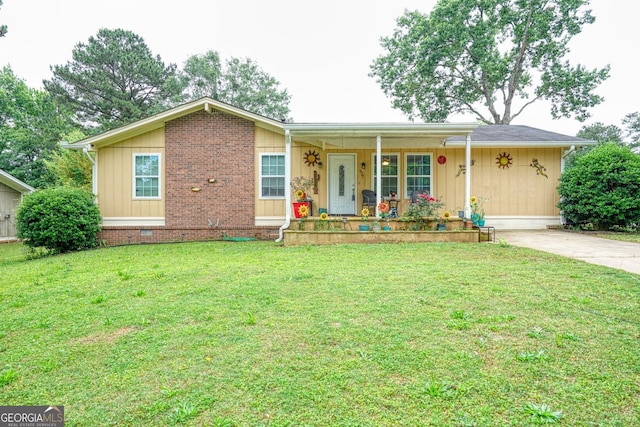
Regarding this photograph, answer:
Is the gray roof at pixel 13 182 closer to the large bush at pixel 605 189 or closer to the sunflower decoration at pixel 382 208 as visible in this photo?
the sunflower decoration at pixel 382 208

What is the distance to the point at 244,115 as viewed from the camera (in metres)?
9.74

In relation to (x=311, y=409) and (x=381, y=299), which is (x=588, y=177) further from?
(x=311, y=409)

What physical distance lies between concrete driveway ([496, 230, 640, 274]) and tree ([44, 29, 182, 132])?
23.4 metres

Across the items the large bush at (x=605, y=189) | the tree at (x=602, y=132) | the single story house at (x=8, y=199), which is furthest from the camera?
the tree at (x=602, y=132)

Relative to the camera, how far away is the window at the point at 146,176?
10.0 meters

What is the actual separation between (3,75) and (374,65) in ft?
84.1

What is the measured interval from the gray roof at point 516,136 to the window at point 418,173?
1.02m

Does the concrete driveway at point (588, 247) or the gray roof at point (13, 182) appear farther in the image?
the gray roof at point (13, 182)

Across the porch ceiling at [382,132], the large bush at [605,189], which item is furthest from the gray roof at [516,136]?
the porch ceiling at [382,132]

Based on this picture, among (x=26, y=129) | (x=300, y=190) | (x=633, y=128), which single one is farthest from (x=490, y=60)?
(x=26, y=129)

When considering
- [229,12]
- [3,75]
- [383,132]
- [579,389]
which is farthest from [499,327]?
[3,75]

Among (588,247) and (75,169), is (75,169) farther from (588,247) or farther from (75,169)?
(588,247)

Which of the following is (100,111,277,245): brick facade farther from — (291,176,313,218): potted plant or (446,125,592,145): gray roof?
(446,125,592,145): gray roof

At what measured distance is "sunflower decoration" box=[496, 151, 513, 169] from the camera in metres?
10.6
